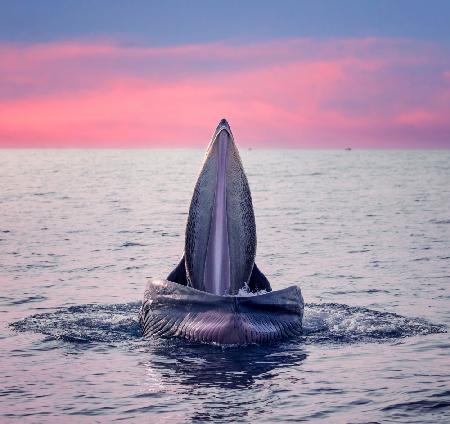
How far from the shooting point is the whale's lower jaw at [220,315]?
15.5 meters

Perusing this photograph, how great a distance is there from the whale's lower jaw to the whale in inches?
0.7

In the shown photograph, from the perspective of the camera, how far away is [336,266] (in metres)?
30.5

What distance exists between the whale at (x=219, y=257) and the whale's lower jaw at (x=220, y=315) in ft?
0.06

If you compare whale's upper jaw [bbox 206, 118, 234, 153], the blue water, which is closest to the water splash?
the blue water

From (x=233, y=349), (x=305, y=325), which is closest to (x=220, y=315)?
(x=233, y=349)

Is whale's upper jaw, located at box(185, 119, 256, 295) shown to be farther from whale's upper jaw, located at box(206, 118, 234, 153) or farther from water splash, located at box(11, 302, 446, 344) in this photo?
water splash, located at box(11, 302, 446, 344)

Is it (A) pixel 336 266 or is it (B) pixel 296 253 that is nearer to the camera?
(A) pixel 336 266

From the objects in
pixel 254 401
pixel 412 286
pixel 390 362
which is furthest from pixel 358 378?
pixel 412 286

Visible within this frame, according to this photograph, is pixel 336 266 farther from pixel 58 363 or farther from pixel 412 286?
pixel 58 363

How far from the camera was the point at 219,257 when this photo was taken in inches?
658

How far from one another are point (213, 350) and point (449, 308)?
7725 mm

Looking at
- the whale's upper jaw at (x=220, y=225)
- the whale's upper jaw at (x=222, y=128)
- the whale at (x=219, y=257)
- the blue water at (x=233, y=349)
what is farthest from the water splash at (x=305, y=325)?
the whale's upper jaw at (x=222, y=128)

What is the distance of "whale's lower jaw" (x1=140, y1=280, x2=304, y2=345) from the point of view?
15.5m

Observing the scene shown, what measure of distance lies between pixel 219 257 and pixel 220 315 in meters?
1.48
